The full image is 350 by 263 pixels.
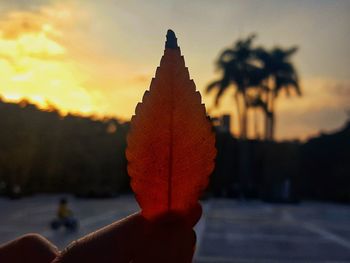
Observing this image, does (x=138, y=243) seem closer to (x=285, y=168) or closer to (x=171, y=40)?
(x=171, y=40)

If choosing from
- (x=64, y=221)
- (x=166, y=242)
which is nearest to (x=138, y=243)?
(x=166, y=242)

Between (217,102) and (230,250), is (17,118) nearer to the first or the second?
(217,102)

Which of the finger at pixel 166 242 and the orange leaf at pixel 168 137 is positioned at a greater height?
the orange leaf at pixel 168 137

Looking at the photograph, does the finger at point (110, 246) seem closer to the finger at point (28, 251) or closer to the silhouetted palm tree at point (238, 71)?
the finger at point (28, 251)

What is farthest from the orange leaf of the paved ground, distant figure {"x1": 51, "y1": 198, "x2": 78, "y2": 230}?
distant figure {"x1": 51, "y1": 198, "x2": 78, "y2": 230}

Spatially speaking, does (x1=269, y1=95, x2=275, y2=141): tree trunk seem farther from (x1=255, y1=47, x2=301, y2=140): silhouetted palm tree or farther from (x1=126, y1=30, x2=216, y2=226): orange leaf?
(x1=126, y1=30, x2=216, y2=226): orange leaf

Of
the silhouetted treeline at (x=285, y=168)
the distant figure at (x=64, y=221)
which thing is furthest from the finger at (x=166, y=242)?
the silhouetted treeline at (x=285, y=168)
